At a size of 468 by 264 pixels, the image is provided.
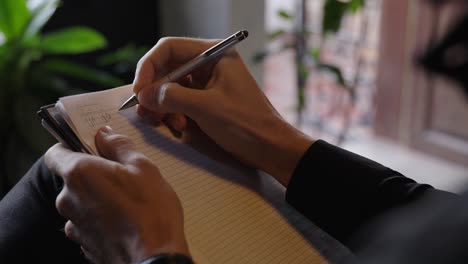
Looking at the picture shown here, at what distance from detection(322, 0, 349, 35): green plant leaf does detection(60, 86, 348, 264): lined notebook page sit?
3.57 feet

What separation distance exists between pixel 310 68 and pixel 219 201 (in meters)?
1.73

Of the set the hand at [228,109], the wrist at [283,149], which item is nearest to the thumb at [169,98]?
the hand at [228,109]

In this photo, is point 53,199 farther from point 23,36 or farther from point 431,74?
point 23,36

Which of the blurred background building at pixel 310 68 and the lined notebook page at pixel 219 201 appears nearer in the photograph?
the lined notebook page at pixel 219 201

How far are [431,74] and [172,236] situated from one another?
0.95 ft

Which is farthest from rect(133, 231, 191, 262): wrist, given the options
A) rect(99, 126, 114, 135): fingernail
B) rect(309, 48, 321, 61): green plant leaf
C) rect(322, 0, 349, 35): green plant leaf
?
rect(309, 48, 321, 61): green plant leaf

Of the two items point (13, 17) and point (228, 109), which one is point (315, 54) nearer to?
point (13, 17)

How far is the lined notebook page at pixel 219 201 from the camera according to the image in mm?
626

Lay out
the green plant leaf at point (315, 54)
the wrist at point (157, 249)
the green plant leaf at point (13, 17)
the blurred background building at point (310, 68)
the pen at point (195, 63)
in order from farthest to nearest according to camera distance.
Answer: the green plant leaf at point (315, 54) < the blurred background building at point (310, 68) < the green plant leaf at point (13, 17) < the pen at point (195, 63) < the wrist at point (157, 249)

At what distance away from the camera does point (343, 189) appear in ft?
2.18

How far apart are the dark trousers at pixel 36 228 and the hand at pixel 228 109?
16 cm

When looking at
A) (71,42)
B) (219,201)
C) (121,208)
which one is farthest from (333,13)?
(121,208)

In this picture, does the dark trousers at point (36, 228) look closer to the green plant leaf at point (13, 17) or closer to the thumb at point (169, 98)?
the thumb at point (169, 98)

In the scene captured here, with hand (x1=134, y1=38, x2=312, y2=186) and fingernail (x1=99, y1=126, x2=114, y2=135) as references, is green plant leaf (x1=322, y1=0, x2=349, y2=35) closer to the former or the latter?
hand (x1=134, y1=38, x2=312, y2=186)
